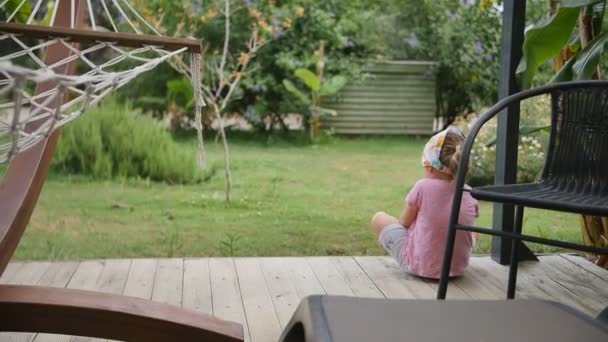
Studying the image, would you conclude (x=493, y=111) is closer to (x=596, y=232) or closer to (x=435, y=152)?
(x=435, y=152)

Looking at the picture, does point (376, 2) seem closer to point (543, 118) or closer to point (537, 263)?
point (543, 118)

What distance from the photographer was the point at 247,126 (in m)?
5.37

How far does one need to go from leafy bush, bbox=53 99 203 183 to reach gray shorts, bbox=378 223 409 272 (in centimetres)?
196

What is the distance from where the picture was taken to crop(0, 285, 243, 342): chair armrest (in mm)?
1457

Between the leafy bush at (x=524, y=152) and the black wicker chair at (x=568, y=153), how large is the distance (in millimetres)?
2082

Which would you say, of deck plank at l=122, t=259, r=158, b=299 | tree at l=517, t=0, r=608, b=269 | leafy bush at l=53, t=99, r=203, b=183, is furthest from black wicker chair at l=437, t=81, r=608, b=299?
leafy bush at l=53, t=99, r=203, b=183

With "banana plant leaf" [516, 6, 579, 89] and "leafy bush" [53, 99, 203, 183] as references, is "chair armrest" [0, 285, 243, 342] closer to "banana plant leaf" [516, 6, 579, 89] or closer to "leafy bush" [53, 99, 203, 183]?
"banana plant leaf" [516, 6, 579, 89]

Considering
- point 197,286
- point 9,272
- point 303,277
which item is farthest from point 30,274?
point 303,277

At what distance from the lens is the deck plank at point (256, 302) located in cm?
177

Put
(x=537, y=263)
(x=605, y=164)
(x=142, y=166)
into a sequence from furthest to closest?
(x=142, y=166)
(x=537, y=263)
(x=605, y=164)

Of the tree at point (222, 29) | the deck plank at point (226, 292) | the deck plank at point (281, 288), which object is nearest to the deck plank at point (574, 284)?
the deck plank at point (281, 288)

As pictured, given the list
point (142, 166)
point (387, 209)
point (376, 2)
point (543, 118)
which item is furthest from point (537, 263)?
point (376, 2)

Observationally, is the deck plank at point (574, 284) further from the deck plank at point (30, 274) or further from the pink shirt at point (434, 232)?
the deck plank at point (30, 274)

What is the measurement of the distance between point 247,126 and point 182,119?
488 millimetres
